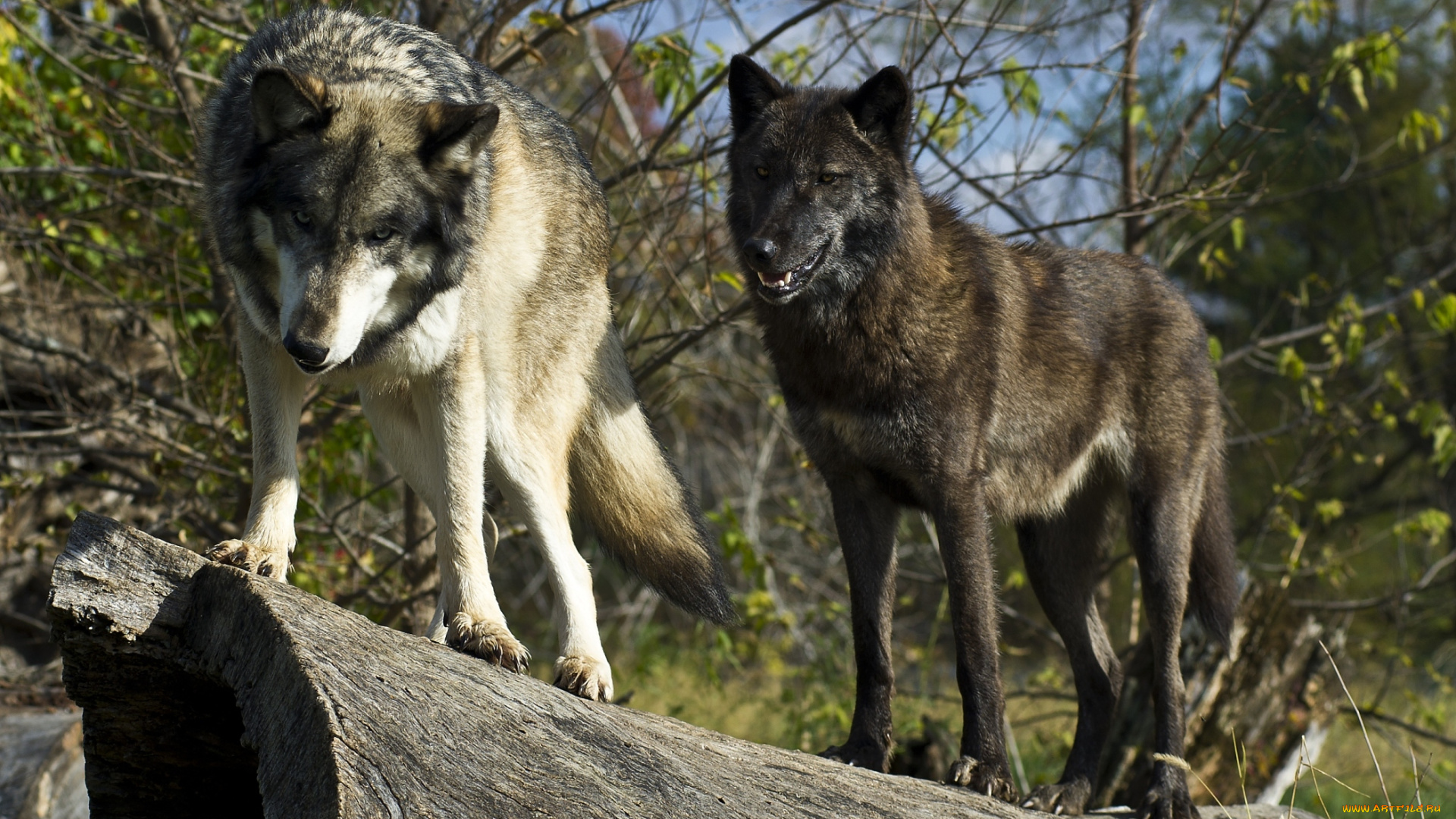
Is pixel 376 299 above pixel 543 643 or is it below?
above

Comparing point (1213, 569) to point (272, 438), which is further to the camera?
point (1213, 569)

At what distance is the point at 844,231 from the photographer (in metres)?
3.93

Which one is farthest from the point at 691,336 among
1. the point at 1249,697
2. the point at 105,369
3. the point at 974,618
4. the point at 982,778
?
the point at 1249,697

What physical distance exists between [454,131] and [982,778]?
2540 mm

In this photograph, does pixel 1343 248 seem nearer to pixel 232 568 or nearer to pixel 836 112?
pixel 836 112

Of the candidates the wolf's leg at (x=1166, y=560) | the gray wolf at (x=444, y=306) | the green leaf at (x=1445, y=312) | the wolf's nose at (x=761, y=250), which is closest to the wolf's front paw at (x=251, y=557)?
the gray wolf at (x=444, y=306)

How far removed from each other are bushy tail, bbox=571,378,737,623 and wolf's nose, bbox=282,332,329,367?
1.44 m

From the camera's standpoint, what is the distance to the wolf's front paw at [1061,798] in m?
3.85

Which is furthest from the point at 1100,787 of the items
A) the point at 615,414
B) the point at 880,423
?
the point at 615,414

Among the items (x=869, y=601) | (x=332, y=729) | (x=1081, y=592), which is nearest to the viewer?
(x=332, y=729)

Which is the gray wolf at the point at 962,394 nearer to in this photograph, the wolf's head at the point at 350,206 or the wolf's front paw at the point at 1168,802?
the wolf's front paw at the point at 1168,802

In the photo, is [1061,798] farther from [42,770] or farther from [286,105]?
[42,770]

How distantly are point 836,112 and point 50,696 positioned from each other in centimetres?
441

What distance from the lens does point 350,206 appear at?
2967mm
